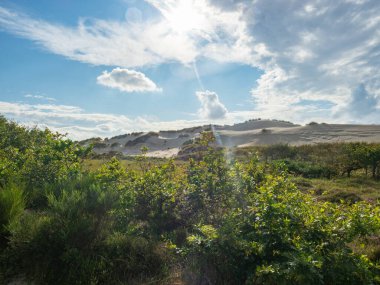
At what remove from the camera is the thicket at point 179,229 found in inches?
138

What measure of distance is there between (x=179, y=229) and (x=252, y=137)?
41867 mm

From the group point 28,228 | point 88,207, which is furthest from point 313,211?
point 28,228

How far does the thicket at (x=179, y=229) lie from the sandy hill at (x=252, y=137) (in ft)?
101

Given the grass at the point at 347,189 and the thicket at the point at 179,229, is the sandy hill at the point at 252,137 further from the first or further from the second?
the thicket at the point at 179,229

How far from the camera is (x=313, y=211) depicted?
12.9 feet

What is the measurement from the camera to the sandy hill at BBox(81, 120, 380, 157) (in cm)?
3841

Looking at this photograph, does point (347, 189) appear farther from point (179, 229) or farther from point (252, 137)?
point (252, 137)

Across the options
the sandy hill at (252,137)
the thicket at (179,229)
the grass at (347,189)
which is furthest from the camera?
the sandy hill at (252,137)

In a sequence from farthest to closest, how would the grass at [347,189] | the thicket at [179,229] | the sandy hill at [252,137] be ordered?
the sandy hill at [252,137] < the grass at [347,189] < the thicket at [179,229]

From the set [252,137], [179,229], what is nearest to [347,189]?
[179,229]

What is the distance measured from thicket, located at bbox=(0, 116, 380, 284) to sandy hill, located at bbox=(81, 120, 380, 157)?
30.8 meters

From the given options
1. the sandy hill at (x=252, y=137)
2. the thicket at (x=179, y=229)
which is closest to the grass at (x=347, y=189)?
the thicket at (x=179, y=229)

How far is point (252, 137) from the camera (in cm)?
4653

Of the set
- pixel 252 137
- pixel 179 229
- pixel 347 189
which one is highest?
pixel 252 137
